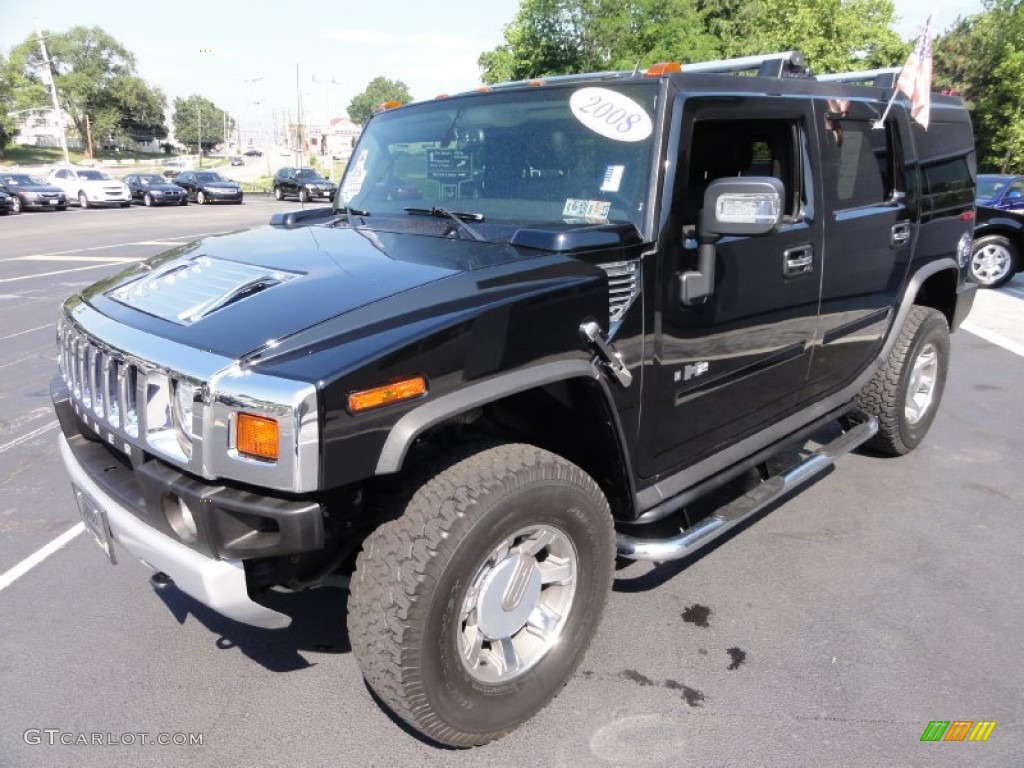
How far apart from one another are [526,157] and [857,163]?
1809 millimetres

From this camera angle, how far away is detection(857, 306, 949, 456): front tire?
4449 mm

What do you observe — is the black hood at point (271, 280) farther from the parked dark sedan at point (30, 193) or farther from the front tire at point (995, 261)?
the parked dark sedan at point (30, 193)

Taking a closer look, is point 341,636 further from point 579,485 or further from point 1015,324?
point 1015,324

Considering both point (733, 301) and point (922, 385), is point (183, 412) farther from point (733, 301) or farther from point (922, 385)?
point (922, 385)

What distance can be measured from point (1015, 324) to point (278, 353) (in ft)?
31.9

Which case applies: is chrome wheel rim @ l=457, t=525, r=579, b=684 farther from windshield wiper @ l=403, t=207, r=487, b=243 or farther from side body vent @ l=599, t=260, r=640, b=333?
windshield wiper @ l=403, t=207, r=487, b=243

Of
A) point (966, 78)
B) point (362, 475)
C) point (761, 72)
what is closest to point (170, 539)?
point (362, 475)

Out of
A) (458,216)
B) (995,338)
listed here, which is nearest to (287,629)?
(458,216)

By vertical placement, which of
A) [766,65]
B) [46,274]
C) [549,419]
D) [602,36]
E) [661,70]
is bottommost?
[46,274]

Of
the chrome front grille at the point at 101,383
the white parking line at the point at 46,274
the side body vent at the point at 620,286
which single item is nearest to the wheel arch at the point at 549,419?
the side body vent at the point at 620,286

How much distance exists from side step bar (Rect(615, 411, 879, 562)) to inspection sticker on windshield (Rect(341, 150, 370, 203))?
207 cm

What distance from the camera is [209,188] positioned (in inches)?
1339

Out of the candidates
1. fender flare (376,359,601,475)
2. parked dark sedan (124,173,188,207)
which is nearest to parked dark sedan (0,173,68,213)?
parked dark sedan (124,173,188,207)

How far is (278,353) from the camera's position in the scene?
1981mm
